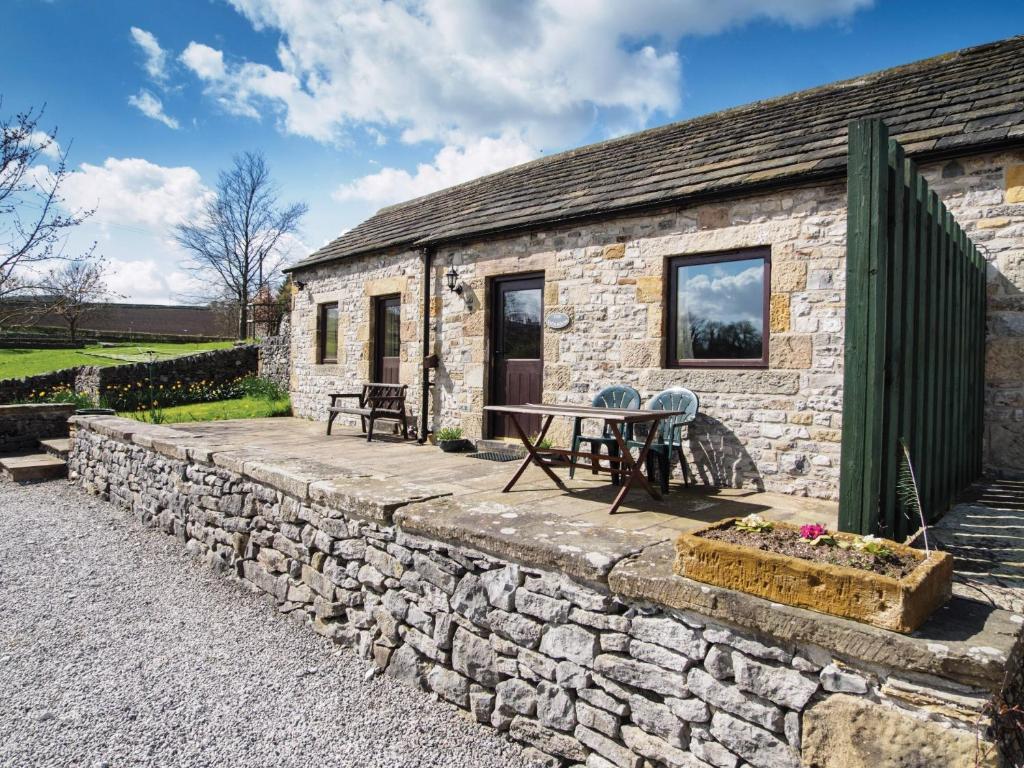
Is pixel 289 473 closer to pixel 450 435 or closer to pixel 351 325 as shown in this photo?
pixel 450 435

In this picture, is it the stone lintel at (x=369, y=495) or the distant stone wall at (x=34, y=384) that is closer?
the stone lintel at (x=369, y=495)

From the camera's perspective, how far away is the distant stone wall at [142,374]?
46.0 feet

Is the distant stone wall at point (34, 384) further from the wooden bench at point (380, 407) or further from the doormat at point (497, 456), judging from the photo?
the doormat at point (497, 456)

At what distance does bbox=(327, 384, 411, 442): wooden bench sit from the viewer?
809cm

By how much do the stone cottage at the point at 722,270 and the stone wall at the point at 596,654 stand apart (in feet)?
9.71

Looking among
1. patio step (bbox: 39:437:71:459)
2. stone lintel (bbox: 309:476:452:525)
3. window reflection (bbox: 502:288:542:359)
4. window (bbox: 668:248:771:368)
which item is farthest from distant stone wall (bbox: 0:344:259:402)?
window (bbox: 668:248:771:368)

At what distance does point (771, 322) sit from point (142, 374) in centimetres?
1469

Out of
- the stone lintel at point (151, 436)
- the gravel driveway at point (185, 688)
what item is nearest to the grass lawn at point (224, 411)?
the stone lintel at point (151, 436)

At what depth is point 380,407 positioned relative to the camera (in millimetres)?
8586

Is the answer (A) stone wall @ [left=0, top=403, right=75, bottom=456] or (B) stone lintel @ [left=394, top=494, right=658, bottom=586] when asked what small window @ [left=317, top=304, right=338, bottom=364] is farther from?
(B) stone lintel @ [left=394, top=494, right=658, bottom=586]

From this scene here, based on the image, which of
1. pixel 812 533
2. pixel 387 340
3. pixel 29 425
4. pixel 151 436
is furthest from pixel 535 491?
pixel 29 425

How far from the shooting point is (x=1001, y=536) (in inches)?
128

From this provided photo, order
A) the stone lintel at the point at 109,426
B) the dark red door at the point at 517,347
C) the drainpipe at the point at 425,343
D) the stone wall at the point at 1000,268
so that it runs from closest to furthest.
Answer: the stone wall at the point at 1000,268
the dark red door at the point at 517,347
the stone lintel at the point at 109,426
the drainpipe at the point at 425,343

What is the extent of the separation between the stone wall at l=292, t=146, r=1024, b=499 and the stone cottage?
0.01 m
